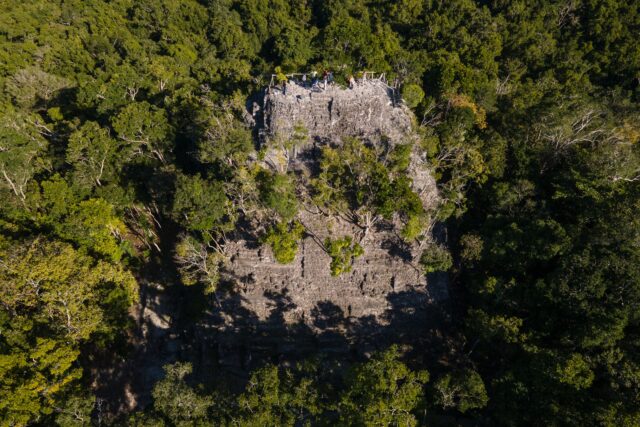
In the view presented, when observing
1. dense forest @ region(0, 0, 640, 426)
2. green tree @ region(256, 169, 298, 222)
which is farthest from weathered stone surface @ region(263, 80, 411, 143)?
green tree @ region(256, 169, 298, 222)

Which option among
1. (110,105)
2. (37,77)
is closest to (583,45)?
(110,105)

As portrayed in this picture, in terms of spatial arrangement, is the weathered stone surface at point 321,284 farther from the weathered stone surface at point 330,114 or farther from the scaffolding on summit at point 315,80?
the scaffolding on summit at point 315,80

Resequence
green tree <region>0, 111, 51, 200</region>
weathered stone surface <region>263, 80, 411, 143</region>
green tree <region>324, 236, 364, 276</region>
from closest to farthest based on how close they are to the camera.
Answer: green tree <region>324, 236, 364, 276</region> → green tree <region>0, 111, 51, 200</region> → weathered stone surface <region>263, 80, 411, 143</region>

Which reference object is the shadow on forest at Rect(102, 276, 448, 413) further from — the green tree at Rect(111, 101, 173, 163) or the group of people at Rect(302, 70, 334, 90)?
the group of people at Rect(302, 70, 334, 90)

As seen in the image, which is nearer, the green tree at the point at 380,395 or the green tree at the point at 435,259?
the green tree at the point at 380,395

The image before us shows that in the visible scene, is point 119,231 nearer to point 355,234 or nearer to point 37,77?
point 355,234

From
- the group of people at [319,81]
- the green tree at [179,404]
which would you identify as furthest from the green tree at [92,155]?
the green tree at [179,404]

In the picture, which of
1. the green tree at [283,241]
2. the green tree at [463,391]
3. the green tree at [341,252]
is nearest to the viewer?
the green tree at [463,391]

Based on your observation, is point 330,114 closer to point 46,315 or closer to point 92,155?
point 92,155
